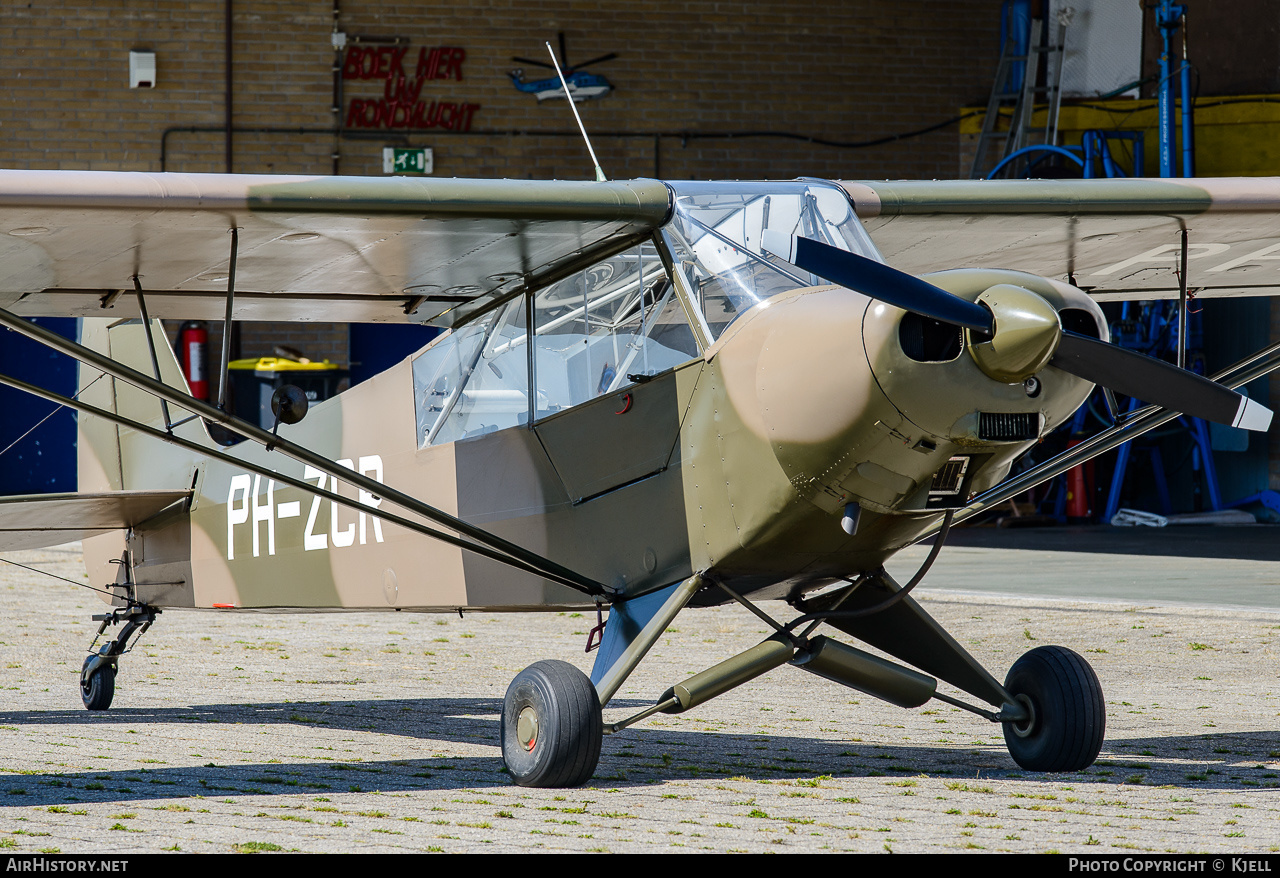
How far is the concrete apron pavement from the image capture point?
482 cm

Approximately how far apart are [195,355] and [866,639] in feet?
48.1

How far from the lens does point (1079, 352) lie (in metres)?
4.95

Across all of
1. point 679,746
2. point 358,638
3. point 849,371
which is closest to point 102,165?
point 358,638

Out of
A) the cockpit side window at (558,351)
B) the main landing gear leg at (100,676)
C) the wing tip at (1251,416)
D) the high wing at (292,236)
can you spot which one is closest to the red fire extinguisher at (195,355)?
the main landing gear leg at (100,676)

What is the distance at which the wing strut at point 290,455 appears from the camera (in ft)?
18.4

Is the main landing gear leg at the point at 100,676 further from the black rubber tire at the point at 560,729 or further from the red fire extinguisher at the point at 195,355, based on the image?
the red fire extinguisher at the point at 195,355

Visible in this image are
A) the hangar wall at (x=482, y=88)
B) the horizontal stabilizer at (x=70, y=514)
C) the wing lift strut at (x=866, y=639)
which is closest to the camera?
the wing lift strut at (x=866, y=639)

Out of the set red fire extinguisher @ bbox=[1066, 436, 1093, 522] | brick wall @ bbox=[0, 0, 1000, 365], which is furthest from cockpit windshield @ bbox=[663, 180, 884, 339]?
brick wall @ bbox=[0, 0, 1000, 365]

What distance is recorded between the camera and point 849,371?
4.97m

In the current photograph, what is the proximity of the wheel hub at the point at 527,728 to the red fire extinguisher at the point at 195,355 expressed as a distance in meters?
14.4

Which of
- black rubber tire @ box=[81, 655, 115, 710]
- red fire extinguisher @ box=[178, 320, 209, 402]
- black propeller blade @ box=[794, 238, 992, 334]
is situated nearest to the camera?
black propeller blade @ box=[794, 238, 992, 334]

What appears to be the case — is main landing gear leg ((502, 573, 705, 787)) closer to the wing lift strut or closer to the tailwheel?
→ the wing lift strut

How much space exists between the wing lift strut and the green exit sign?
1480cm

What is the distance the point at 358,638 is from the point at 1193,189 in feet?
23.6
